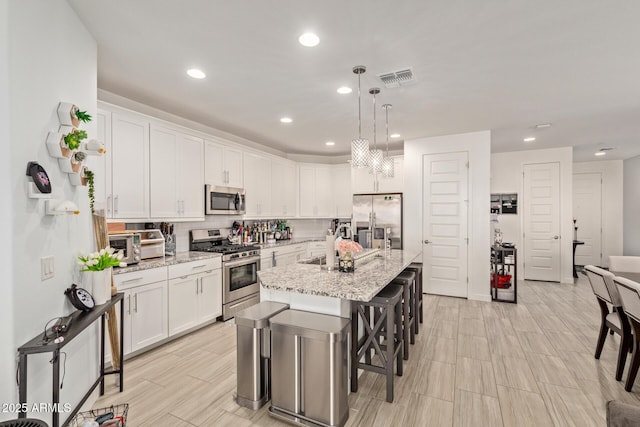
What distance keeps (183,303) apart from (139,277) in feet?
2.15

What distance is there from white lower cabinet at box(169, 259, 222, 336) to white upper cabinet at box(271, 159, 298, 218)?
1983 millimetres

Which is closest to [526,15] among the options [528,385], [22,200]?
[528,385]

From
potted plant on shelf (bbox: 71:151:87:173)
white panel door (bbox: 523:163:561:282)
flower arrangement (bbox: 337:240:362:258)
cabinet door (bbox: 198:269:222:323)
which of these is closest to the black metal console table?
potted plant on shelf (bbox: 71:151:87:173)

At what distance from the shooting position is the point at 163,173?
11.7 ft

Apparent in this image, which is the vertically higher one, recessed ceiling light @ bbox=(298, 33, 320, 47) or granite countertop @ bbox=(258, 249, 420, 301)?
recessed ceiling light @ bbox=(298, 33, 320, 47)

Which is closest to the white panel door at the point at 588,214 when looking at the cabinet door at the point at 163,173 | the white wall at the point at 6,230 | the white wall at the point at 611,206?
the white wall at the point at 611,206

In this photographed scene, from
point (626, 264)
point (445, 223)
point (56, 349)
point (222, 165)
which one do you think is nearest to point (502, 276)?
point (445, 223)

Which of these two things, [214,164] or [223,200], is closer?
[214,164]

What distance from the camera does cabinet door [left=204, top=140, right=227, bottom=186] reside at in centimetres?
418

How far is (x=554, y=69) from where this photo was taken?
9.12ft

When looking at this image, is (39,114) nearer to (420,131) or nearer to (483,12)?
(483,12)

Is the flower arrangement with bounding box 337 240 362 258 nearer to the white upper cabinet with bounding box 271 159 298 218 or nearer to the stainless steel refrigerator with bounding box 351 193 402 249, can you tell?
the stainless steel refrigerator with bounding box 351 193 402 249

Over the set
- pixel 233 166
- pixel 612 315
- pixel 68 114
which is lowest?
pixel 612 315

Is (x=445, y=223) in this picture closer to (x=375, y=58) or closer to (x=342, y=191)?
(x=342, y=191)
